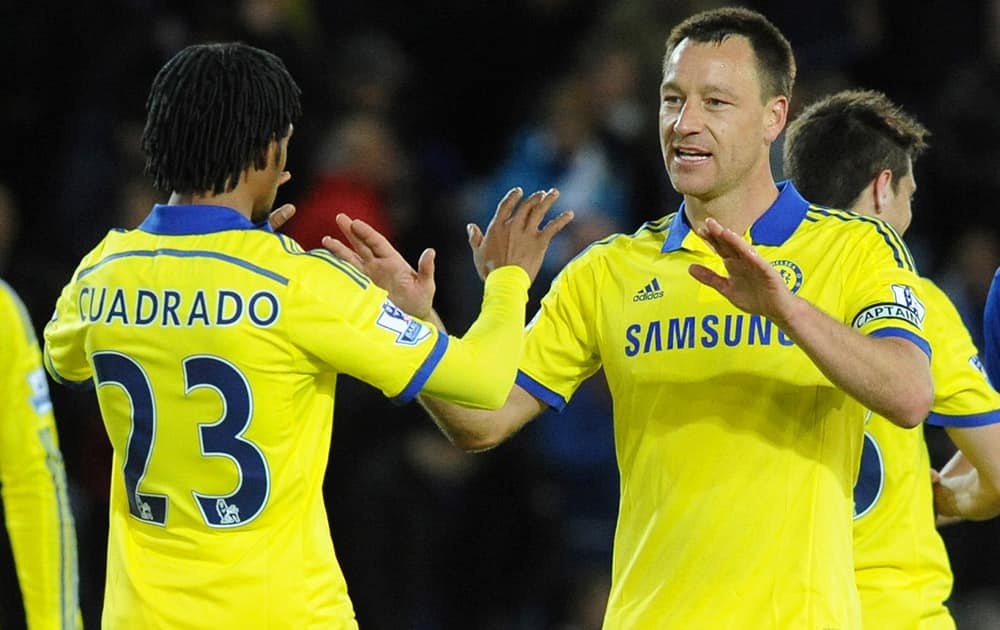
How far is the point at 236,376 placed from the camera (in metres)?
3.46

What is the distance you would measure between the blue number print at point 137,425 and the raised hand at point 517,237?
0.85m

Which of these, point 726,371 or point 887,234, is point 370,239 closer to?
point 726,371

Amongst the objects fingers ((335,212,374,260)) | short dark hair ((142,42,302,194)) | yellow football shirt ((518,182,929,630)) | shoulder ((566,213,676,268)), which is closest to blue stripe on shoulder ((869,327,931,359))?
yellow football shirt ((518,182,929,630))

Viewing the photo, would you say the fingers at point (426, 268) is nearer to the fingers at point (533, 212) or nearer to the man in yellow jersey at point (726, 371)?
the man in yellow jersey at point (726, 371)

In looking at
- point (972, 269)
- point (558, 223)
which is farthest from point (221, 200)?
point (972, 269)

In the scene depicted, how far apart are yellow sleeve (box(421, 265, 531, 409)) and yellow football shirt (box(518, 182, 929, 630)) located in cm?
41

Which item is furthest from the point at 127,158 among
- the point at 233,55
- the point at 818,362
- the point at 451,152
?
the point at 818,362

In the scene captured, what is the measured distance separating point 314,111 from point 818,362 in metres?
5.61

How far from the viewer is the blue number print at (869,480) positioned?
4.33 meters

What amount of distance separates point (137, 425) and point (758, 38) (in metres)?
1.76

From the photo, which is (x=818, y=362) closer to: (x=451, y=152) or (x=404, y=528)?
(x=404, y=528)

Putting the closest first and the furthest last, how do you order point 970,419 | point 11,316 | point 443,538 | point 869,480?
point 11,316, point 970,419, point 869,480, point 443,538

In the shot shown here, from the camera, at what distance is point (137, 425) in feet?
11.6

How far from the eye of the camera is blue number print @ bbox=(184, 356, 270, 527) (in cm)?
346
